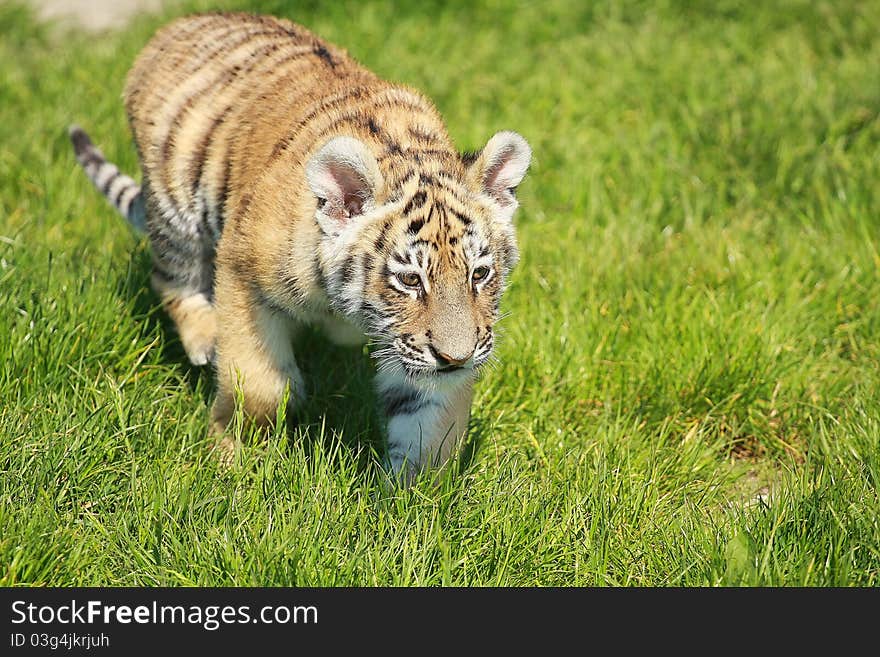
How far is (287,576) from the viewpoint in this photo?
2.80 m

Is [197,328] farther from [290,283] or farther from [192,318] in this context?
[290,283]

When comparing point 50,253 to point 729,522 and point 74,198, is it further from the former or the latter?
point 729,522

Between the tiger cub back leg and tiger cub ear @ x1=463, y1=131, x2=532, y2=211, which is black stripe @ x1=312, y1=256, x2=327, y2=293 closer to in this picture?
tiger cub ear @ x1=463, y1=131, x2=532, y2=211

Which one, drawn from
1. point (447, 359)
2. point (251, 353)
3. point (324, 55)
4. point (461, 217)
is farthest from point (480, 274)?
point (324, 55)

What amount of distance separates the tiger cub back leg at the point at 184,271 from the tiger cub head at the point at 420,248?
100 cm

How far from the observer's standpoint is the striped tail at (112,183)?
14.8 feet

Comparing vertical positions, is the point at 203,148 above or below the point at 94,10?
above

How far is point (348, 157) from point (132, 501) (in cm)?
114

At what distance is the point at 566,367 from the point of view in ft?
13.1

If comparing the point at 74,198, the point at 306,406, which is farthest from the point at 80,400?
the point at 74,198

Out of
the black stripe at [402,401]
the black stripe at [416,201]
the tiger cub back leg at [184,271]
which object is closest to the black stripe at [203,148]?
the tiger cub back leg at [184,271]

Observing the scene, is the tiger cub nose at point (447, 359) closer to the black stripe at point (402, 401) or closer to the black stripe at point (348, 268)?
the black stripe at point (348, 268)

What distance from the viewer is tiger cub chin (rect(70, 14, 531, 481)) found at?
2955 millimetres

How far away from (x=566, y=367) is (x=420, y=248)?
4.07ft
